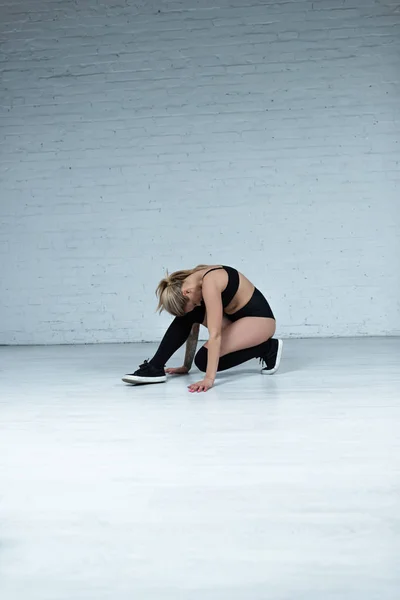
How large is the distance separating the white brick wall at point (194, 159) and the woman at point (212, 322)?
234cm

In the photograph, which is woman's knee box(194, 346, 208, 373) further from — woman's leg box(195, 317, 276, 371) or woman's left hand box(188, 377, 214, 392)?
woman's left hand box(188, 377, 214, 392)

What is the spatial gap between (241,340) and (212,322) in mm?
502

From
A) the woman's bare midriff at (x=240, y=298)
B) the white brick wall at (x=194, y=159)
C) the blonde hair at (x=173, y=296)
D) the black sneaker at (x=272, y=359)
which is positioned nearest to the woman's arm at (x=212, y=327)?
the blonde hair at (x=173, y=296)

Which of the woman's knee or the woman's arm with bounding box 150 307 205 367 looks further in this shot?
the woman's knee

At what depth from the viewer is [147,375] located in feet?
12.9

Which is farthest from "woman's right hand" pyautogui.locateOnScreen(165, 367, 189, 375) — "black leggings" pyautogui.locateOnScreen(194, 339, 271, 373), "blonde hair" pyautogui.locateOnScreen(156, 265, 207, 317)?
"blonde hair" pyautogui.locateOnScreen(156, 265, 207, 317)

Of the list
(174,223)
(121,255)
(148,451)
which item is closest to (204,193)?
(174,223)

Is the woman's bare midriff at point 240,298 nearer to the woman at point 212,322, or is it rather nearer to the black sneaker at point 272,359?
the woman at point 212,322

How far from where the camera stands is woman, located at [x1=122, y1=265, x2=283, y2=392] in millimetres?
3713

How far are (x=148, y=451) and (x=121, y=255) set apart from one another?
4.38 m

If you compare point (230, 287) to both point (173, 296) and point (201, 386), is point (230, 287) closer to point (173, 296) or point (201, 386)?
point (173, 296)

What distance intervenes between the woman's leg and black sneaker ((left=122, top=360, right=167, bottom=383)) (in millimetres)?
306

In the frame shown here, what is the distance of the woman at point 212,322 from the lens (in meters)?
3.71

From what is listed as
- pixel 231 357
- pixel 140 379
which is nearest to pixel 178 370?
pixel 231 357
